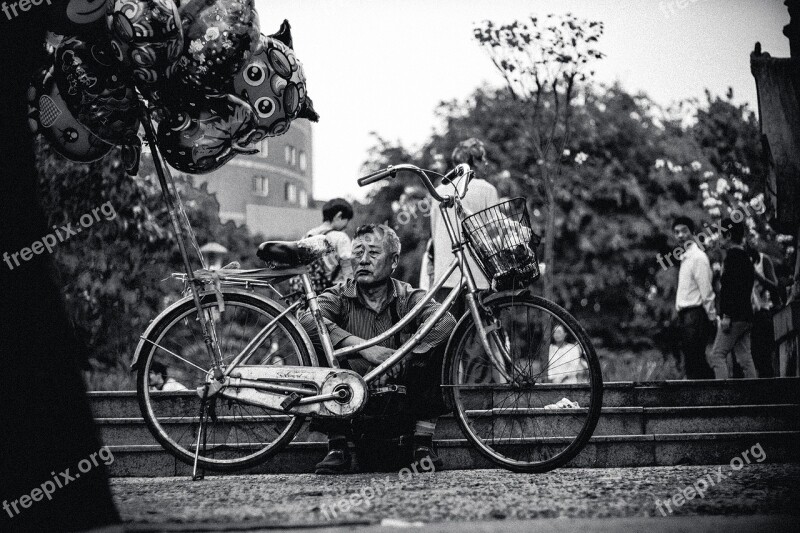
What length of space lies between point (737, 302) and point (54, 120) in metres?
5.98

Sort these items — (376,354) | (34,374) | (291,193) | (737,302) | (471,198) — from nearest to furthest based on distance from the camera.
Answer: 1. (34,374)
2. (376,354)
3. (471,198)
4. (737,302)
5. (291,193)

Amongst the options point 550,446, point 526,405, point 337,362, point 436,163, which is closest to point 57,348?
point 337,362

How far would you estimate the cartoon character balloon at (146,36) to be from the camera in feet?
14.3

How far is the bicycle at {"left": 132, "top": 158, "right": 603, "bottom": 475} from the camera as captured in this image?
15.4 feet

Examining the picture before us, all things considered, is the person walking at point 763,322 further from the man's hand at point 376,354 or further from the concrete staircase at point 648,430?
the man's hand at point 376,354

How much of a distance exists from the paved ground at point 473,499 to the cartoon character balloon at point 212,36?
2021mm

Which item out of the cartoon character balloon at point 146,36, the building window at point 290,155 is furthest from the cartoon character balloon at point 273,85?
the building window at point 290,155

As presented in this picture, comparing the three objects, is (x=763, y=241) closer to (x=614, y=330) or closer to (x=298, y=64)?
(x=614, y=330)

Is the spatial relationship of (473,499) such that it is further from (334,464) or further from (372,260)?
(372,260)

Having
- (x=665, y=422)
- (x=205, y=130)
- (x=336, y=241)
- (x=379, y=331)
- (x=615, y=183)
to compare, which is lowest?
(x=665, y=422)

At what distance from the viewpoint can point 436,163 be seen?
2733 cm

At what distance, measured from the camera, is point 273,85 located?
5035mm

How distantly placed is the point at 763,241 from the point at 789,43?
14.8m

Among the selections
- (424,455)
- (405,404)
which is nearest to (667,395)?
(424,455)
